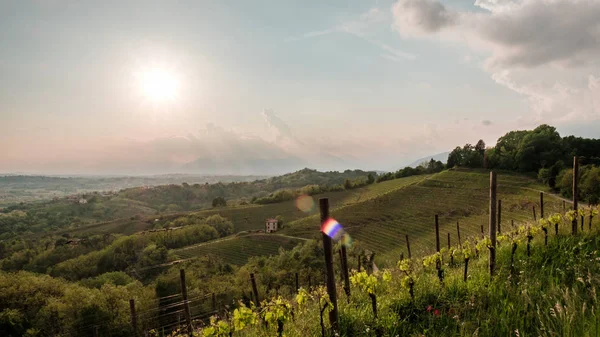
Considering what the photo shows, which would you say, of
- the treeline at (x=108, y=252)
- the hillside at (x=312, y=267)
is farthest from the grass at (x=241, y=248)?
the treeline at (x=108, y=252)

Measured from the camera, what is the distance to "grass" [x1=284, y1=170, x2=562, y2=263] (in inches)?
1844

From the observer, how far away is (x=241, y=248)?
66.0 m

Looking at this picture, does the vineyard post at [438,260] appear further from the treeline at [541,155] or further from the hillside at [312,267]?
the treeline at [541,155]

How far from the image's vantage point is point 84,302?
Answer: 109ft

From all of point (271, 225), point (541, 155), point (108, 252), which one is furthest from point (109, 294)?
point (541, 155)

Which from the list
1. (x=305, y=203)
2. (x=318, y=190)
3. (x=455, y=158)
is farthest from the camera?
(x=318, y=190)

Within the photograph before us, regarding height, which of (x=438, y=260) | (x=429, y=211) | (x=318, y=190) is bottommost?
(x=429, y=211)

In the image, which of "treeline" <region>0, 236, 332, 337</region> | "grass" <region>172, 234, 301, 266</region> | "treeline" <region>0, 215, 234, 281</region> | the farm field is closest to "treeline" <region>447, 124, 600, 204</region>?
the farm field

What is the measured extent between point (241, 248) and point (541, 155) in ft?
226

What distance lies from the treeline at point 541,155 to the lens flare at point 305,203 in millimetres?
41794

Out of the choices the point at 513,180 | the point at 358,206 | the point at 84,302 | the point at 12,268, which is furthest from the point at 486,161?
the point at 12,268

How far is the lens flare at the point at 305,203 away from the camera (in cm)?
9253

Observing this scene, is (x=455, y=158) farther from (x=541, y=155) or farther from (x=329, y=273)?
(x=329, y=273)

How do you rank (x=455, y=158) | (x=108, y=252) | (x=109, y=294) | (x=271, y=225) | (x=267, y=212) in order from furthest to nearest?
(x=267, y=212), (x=455, y=158), (x=271, y=225), (x=108, y=252), (x=109, y=294)
